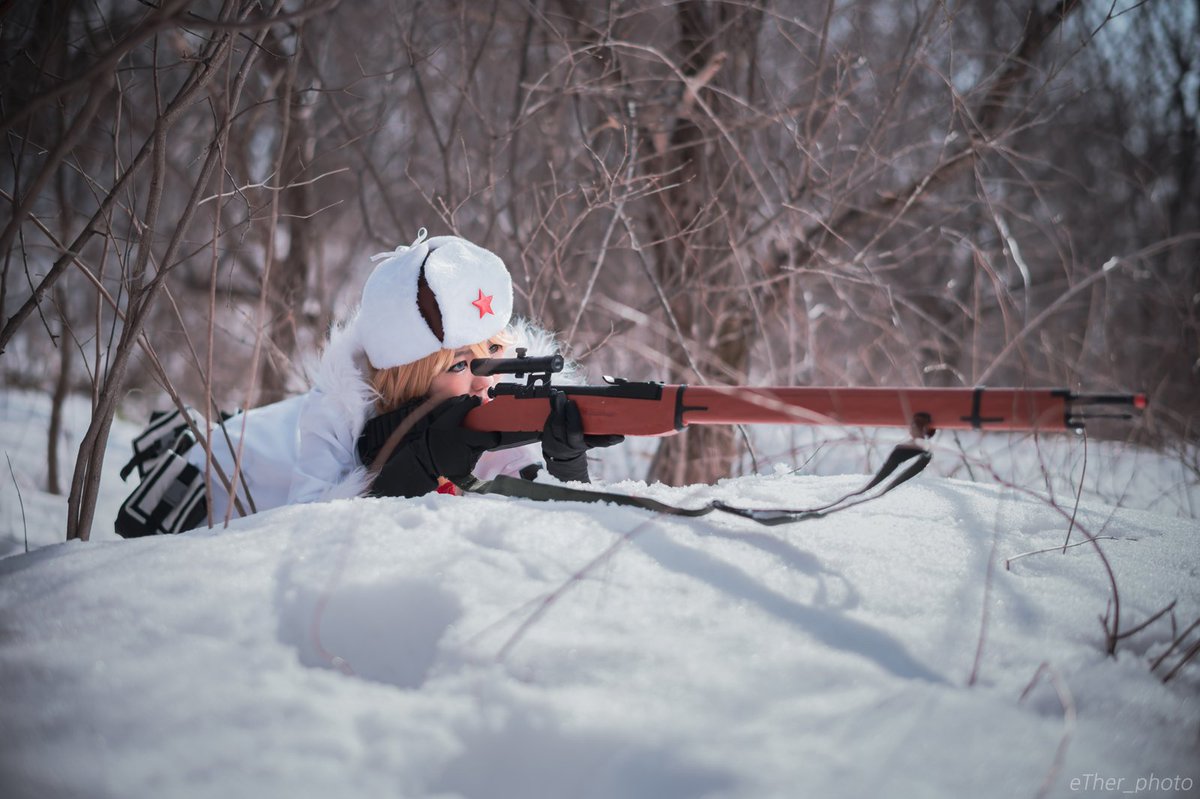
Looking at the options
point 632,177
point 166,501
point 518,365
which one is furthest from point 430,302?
point 632,177

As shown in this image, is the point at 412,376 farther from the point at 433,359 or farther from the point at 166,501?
the point at 166,501

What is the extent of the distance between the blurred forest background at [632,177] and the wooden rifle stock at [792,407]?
2.03 ft

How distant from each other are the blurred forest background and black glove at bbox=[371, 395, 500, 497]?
2.18 ft

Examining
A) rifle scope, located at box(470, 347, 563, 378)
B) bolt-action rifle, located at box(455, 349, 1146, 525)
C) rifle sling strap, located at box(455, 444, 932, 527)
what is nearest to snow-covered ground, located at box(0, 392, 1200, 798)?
rifle sling strap, located at box(455, 444, 932, 527)

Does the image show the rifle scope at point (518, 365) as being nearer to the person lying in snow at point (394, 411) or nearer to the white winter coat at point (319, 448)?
the person lying in snow at point (394, 411)

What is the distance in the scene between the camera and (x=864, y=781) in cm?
91

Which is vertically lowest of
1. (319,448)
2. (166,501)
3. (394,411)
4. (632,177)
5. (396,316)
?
(166,501)

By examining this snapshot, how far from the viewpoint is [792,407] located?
1.56m

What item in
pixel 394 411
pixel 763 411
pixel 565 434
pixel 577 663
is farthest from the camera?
pixel 394 411

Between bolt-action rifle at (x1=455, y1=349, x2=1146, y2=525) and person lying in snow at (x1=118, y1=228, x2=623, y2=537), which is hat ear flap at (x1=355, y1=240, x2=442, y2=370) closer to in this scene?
person lying in snow at (x1=118, y1=228, x2=623, y2=537)

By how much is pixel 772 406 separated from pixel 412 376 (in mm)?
1298

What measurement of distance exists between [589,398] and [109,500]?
358 cm

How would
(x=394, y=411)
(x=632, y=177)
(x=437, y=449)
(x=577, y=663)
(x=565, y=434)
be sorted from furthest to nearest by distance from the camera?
(x=632, y=177) → (x=394, y=411) → (x=437, y=449) → (x=565, y=434) → (x=577, y=663)

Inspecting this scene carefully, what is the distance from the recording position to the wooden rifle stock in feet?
4.79
